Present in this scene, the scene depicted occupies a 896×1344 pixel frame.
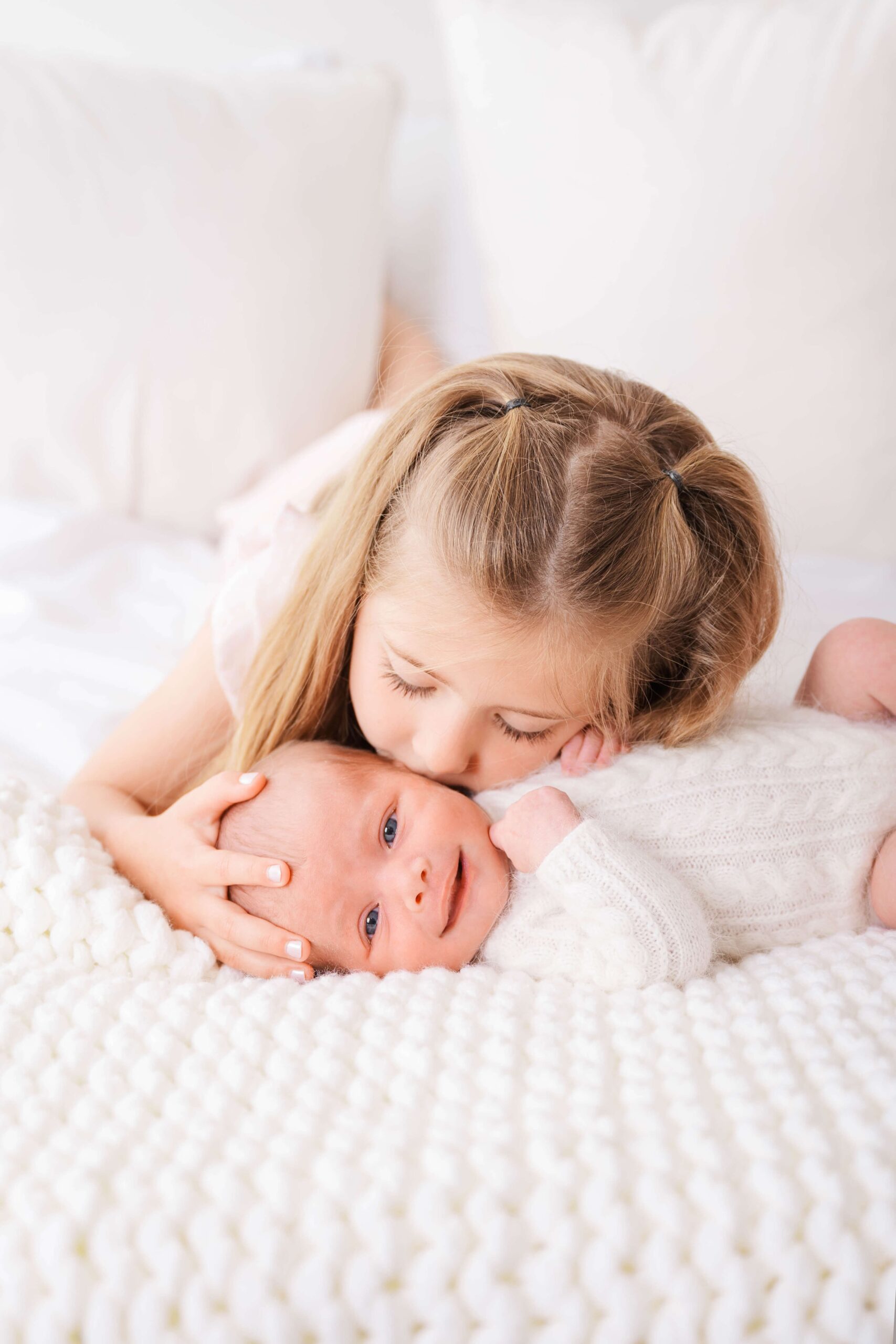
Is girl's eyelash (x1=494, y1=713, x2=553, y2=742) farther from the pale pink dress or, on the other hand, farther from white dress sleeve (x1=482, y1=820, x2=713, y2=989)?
the pale pink dress

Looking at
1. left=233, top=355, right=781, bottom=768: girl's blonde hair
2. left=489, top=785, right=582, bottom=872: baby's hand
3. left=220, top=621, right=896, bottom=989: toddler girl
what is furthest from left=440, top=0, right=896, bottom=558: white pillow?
left=489, top=785, right=582, bottom=872: baby's hand

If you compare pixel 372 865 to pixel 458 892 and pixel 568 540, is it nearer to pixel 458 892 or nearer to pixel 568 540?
pixel 458 892

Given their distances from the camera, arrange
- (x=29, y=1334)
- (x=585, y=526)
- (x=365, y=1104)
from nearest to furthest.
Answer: (x=29, y=1334) → (x=365, y=1104) → (x=585, y=526)

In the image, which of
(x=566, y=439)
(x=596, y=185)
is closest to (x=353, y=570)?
(x=566, y=439)

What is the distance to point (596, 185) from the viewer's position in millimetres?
1409

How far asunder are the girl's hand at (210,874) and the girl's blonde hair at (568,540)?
0.13m

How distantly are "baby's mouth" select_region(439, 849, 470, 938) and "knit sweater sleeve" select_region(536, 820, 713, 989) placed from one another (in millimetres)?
85

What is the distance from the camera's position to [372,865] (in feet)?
3.10

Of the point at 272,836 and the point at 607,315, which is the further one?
the point at 607,315

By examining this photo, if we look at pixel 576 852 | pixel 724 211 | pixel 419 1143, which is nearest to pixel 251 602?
pixel 576 852

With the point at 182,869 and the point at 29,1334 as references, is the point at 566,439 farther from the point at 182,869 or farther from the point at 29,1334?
the point at 29,1334

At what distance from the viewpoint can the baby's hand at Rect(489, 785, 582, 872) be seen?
92 centimetres

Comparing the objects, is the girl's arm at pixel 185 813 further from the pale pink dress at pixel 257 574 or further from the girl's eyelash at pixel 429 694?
the girl's eyelash at pixel 429 694

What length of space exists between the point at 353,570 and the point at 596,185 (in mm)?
A: 743
